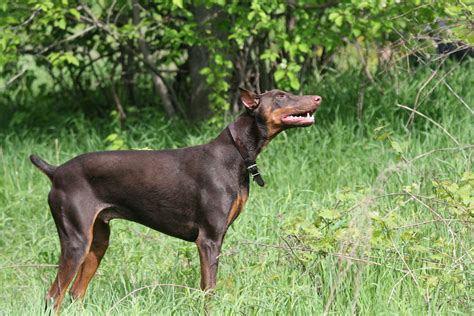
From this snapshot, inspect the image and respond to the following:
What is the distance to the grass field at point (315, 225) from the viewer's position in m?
5.48

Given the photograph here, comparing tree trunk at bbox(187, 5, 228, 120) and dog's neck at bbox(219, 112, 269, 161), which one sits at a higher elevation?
dog's neck at bbox(219, 112, 269, 161)

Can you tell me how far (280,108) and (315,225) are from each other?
718 millimetres

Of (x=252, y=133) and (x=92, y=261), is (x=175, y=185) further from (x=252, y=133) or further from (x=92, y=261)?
(x=92, y=261)

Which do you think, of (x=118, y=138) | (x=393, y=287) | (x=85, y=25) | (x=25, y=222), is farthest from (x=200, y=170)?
(x=85, y=25)

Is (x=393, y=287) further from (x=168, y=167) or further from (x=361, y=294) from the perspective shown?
(x=168, y=167)

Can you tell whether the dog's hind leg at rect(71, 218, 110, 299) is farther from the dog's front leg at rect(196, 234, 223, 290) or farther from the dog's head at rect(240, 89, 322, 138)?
the dog's head at rect(240, 89, 322, 138)

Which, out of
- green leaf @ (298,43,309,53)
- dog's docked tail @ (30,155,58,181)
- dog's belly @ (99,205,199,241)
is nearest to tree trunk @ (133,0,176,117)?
green leaf @ (298,43,309,53)

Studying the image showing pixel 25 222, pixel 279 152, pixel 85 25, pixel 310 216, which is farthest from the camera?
pixel 85 25

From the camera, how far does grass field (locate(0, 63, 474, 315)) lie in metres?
5.48

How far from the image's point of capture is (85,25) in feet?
32.9

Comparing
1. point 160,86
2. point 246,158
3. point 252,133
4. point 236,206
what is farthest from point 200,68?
point 236,206

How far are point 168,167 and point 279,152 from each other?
3.03m

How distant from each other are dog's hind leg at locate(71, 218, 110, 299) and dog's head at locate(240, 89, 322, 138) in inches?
46.1

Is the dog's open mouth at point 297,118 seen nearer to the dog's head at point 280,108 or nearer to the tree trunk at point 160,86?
the dog's head at point 280,108
